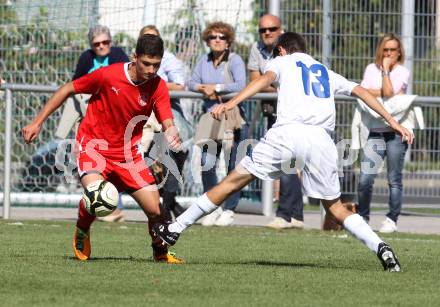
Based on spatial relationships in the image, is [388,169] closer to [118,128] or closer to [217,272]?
[118,128]

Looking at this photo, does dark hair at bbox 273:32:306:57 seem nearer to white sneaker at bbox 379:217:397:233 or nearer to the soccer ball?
the soccer ball

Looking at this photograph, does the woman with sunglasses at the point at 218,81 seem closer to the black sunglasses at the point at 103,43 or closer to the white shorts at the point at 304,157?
the black sunglasses at the point at 103,43

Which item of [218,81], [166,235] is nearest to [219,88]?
[218,81]

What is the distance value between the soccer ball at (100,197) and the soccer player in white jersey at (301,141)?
455mm

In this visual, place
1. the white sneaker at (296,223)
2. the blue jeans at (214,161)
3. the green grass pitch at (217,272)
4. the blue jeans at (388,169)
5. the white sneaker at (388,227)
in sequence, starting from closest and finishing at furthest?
the green grass pitch at (217,272) < the blue jeans at (388,169) < the white sneaker at (388,227) < the white sneaker at (296,223) < the blue jeans at (214,161)

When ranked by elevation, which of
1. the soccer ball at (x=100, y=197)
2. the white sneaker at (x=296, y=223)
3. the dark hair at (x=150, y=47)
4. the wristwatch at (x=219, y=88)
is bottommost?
the white sneaker at (x=296, y=223)

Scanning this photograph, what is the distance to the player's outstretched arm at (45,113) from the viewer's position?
359 inches

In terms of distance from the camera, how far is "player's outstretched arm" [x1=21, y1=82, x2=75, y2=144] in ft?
29.9

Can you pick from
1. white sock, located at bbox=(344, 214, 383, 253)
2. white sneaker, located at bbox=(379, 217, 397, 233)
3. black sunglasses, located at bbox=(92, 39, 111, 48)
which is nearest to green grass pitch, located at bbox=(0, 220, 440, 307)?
white sock, located at bbox=(344, 214, 383, 253)

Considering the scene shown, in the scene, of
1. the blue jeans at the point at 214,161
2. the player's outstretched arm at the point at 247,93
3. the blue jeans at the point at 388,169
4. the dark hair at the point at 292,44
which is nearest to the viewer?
the player's outstretched arm at the point at 247,93

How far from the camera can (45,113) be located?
366 inches

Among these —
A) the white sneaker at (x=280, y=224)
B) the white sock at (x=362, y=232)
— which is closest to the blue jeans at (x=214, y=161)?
the white sneaker at (x=280, y=224)

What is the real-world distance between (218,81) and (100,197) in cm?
478

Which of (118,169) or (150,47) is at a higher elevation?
(150,47)
